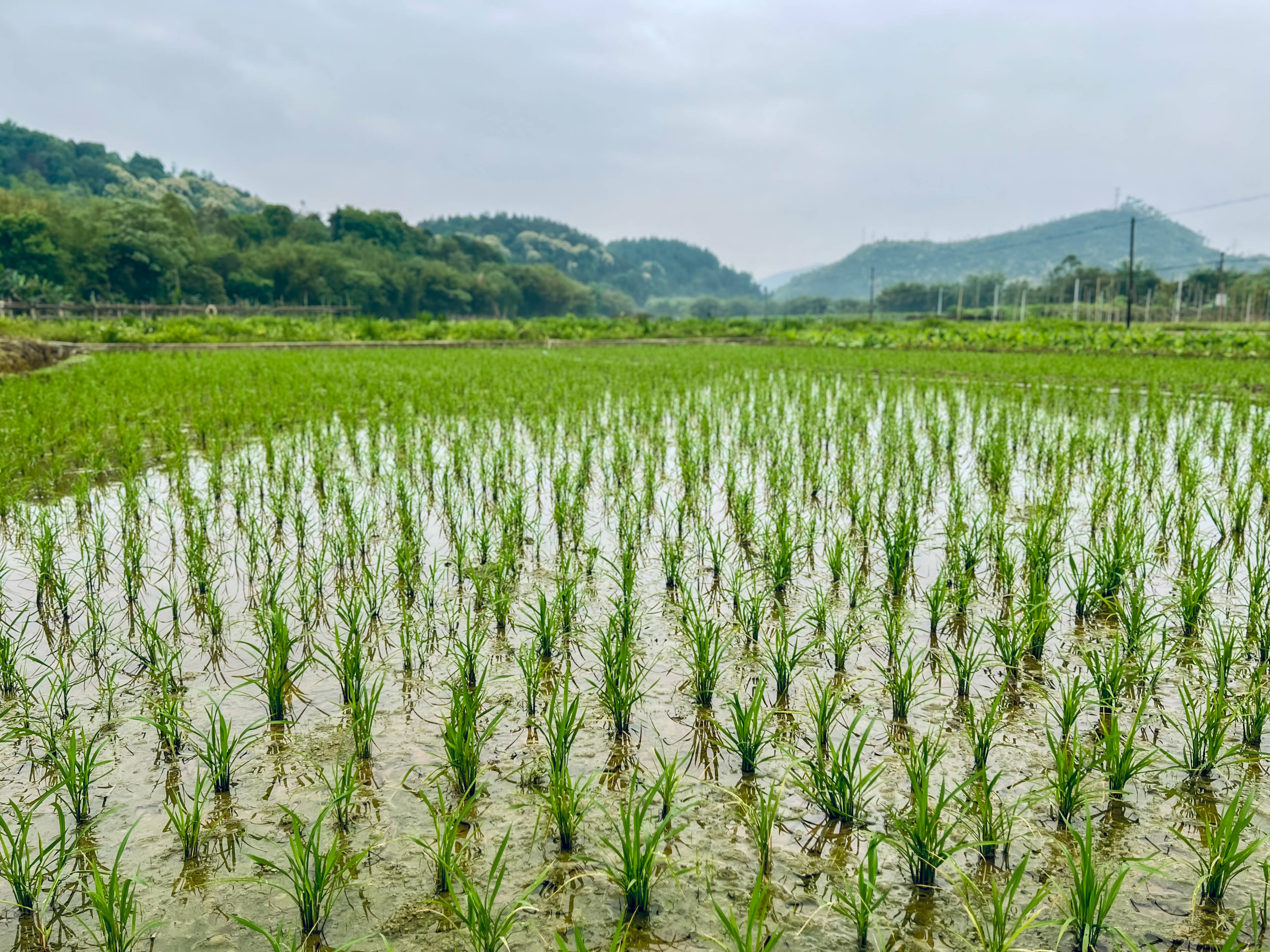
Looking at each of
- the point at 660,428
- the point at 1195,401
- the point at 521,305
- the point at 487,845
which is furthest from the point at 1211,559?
the point at 521,305

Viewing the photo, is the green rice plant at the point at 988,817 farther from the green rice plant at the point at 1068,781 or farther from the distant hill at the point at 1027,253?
the distant hill at the point at 1027,253

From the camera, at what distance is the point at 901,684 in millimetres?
2426

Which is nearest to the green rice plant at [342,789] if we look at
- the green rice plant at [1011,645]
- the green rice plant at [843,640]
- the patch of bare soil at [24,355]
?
the green rice plant at [843,640]

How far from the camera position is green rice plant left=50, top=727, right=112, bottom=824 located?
1.91 meters

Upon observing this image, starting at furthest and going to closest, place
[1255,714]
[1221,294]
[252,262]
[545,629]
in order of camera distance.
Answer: [252,262] → [1221,294] → [545,629] → [1255,714]

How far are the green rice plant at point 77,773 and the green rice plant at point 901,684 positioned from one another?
2.21m

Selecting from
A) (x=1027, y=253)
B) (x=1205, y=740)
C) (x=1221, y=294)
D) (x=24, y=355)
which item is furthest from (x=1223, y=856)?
(x=1027, y=253)

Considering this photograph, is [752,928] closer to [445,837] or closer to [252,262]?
[445,837]

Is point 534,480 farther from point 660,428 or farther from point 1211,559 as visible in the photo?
point 1211,559

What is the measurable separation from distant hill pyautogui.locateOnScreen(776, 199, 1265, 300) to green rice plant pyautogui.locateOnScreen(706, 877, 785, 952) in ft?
552

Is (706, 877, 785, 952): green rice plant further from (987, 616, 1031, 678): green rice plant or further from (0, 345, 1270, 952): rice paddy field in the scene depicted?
(987, 616, 1031, 678): green rice plant

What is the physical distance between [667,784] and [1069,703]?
118cm

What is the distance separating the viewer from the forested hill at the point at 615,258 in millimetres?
121062

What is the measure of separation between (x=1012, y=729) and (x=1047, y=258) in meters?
196
